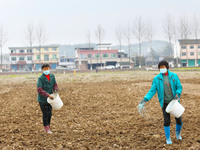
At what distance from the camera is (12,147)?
5.99 meters

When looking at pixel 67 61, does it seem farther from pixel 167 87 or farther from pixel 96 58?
pixel 167 87

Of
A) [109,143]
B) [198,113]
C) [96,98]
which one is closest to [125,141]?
[109,143]

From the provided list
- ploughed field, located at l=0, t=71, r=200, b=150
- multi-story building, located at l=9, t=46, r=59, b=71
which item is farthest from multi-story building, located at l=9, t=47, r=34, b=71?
ploughed field, located at l=0, t=71, r=200, b=150

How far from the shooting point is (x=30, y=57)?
94875 millimetres

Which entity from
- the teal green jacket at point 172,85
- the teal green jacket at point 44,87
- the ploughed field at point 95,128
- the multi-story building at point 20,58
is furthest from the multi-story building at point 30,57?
the teal green jacket at point 172,85

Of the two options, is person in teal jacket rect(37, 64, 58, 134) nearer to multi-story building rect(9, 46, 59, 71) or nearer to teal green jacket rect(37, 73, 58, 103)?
teal green jacket rect(37, 73, 58, 103)

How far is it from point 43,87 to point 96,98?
7309 millimetres

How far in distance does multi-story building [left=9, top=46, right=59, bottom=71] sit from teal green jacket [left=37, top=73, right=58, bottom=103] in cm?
8722

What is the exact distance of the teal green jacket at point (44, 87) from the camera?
7086 mm

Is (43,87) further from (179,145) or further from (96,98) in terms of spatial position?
(96,98)

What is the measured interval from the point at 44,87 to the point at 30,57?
9069 cm

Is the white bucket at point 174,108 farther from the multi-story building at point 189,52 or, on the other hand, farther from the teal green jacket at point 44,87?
the multi-story building at point 189,52

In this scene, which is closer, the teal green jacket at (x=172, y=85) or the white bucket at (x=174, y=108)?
the white bucket at (x=174, y=108)

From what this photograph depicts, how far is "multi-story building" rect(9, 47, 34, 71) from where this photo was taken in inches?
3669
